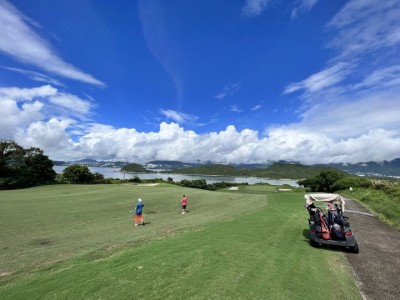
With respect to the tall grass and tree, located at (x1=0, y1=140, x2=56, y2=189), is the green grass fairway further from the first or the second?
tree, located at (x1=0, y1=140, x2=56, y2=189)

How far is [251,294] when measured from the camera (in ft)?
27.8

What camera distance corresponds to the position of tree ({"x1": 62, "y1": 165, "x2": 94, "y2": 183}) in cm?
9694

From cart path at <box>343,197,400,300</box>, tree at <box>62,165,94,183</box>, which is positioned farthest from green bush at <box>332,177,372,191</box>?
tree at <box>62,165,94,183</box>

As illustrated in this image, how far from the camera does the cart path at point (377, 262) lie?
31.2ft

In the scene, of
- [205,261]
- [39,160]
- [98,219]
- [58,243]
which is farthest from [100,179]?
[205,261]

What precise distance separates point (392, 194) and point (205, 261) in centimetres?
4148

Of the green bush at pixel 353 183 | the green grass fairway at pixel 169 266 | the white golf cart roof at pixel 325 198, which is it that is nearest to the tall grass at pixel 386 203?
the white golf cart roof at pixel 325 198

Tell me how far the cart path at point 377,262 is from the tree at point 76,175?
3729 inches

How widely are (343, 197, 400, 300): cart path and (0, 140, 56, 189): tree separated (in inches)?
3270

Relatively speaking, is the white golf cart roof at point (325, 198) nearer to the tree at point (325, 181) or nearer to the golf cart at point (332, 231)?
the golf cart at point (332, 231)

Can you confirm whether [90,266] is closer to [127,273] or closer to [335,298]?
[127,273]

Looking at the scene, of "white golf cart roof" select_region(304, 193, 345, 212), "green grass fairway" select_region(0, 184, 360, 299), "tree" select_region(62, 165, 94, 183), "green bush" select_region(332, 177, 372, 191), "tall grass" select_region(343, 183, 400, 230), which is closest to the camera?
"green grass fairway" select_region(0, 184, 360, 299)

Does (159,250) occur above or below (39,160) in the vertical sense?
below

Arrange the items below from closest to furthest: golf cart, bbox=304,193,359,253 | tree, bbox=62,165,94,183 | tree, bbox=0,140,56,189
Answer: golf cart, bbox=304,193,359,253, tree, bbox=0,140,56,189, tree, bbox=62,165,94,183
